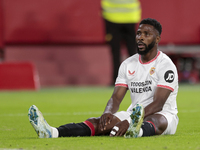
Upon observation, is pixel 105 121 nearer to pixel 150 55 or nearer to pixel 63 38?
pixel 150 55

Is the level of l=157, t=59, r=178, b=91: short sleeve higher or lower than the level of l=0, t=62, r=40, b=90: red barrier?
higher

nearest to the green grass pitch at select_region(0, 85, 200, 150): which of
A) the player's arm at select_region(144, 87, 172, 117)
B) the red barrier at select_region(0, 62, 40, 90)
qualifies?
the player's arm at select_region(144, 87, 172, 117)

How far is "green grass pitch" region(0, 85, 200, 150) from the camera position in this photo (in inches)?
156

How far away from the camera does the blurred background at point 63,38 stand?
595 inches

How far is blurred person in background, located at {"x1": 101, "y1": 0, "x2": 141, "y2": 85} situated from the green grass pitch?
2.64m

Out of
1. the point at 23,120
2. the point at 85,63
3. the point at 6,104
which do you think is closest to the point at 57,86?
the point at 85,63

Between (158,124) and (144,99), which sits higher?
(144,99)

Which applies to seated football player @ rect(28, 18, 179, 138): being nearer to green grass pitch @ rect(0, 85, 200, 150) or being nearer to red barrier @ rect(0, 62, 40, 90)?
green grass pitch @ rect(0, 85, 200, 150)

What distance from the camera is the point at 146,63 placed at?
5.02 meters

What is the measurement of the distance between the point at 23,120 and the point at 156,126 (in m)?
2.48

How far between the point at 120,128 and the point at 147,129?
9.8 inches

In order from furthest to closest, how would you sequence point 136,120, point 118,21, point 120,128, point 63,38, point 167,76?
point 63,38 < point 118,21 < point 167,76 < point 120,128 < point 136,120

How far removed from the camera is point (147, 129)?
445cm

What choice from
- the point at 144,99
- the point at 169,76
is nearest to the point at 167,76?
the point at 169,76
